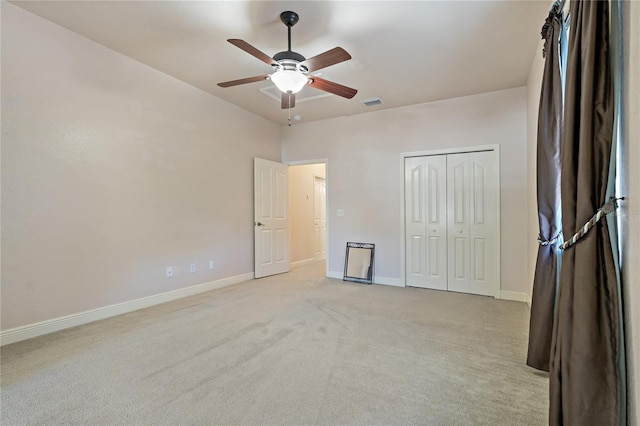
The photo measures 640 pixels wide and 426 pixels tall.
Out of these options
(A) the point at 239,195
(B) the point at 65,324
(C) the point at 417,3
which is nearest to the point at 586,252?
(C) the point at 417,3

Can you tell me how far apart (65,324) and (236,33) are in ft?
10.3

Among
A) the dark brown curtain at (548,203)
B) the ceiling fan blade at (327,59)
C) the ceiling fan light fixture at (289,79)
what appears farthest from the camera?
the ceiling fan light fixture at (289,79)

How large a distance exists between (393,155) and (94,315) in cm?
427

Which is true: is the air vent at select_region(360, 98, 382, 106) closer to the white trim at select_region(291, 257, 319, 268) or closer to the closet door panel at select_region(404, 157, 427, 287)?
the closet door panel at select_region(404, 157, 427, 287)

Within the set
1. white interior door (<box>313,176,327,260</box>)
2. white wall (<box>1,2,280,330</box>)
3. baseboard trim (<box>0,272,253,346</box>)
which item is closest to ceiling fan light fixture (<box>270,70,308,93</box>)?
white wall (<box>1,2,280,330</box>)

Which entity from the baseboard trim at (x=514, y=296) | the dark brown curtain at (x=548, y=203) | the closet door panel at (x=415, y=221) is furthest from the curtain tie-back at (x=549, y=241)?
the closet door panel at (x=415, y=221)

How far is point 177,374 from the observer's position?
2143 millimetres

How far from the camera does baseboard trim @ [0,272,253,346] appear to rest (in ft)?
8.71

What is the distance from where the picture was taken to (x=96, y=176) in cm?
320

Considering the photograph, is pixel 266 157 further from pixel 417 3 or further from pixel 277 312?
pixel 417 3

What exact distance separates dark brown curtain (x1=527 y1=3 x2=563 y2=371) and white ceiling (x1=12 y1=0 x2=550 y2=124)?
746mm

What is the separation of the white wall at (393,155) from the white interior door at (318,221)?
1763 mm

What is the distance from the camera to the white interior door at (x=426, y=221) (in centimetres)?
457

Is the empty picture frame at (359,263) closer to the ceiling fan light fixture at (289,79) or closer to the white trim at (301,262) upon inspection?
the white trim at (301,262)
